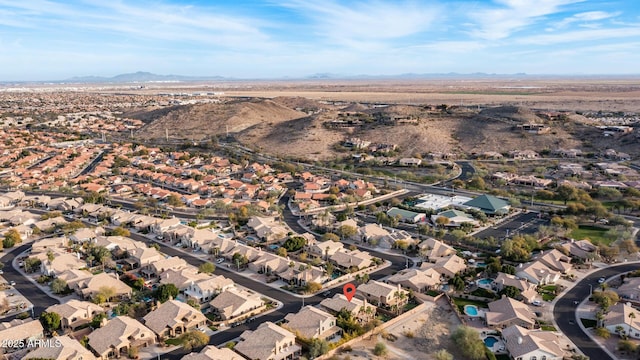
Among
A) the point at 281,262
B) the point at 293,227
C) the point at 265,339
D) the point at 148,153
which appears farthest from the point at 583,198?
the point at 148,153

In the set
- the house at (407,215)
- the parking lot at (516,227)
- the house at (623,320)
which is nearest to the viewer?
the house at (623,320)

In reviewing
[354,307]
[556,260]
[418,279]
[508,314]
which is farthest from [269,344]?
[556,260]

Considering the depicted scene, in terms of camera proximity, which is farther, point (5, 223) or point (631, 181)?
point (631, 181)

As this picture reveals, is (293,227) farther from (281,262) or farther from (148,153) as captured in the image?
(148,153)

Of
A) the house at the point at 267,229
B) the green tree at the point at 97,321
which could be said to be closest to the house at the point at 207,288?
the green tree at the point at 97,321

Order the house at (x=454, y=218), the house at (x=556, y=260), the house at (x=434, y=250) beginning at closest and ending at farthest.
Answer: the house at (x=556, y=260), the house at (x=434, y=250), the house at (x=454, y=218)

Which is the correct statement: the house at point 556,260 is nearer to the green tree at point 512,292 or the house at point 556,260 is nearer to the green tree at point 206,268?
the green tree at point 512,292

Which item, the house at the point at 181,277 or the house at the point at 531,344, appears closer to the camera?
the house at the point at 531,344
